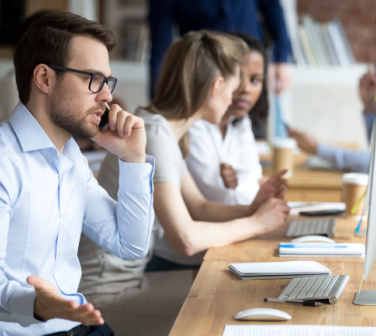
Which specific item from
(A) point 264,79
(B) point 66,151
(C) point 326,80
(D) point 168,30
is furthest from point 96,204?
(C) point 326,80

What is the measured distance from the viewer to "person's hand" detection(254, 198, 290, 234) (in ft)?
6.21

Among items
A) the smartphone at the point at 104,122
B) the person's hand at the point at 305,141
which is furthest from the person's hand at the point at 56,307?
the person's hand at the point at 305,141

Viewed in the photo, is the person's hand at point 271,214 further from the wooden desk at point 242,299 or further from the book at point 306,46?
the book at point 306,46

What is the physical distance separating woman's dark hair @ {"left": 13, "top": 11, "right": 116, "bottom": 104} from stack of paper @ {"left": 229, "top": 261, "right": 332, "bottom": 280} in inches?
22.0

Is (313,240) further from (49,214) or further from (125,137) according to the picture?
(49,214)

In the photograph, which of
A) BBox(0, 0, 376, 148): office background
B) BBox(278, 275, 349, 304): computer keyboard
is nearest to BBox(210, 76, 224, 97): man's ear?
BBox(278, 275, 349, 304): computer keyboard

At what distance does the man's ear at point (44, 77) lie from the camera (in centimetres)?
134

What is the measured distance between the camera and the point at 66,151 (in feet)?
4.75

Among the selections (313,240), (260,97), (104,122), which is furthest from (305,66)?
(104,122)

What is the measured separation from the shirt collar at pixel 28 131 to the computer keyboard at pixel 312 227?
31.2 inches

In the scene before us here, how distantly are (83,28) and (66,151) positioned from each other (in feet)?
0.84

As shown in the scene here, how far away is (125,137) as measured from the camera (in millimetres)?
1529

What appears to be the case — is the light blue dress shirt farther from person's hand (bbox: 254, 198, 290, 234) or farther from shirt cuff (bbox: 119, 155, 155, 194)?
person's hand (bbox: 254, 198, 290, 234)

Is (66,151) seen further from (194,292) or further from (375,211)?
(375,211)
